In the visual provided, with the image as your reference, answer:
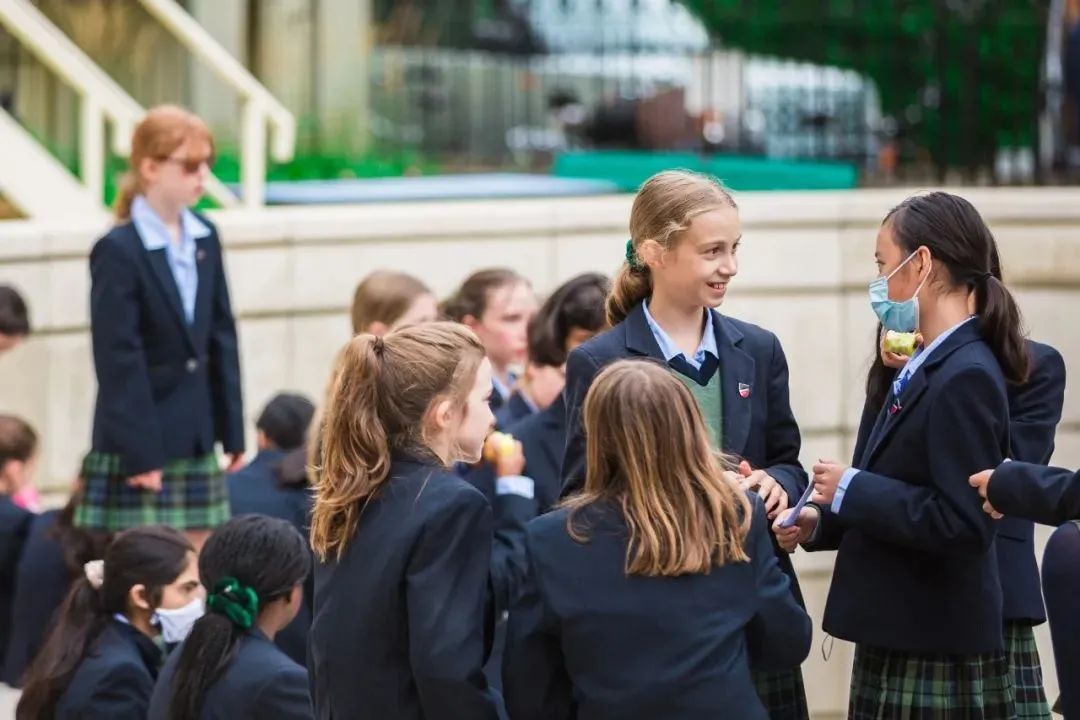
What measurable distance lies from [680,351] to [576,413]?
29 centimetres

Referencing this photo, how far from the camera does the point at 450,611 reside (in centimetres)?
386

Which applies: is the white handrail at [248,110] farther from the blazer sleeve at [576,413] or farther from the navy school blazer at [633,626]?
the navy school blazer at [633,626]

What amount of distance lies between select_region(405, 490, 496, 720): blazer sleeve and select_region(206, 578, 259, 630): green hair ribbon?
34.7 inches

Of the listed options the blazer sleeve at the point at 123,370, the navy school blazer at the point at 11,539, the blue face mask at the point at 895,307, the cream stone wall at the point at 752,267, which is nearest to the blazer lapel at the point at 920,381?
the blue face mask at the point at 895,307

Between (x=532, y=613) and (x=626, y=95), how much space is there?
741 cm

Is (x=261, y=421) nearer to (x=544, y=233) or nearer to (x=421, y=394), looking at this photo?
(x=544, y=233)

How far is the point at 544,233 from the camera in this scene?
9.14 meters

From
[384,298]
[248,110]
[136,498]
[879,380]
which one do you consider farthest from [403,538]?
[248,110]

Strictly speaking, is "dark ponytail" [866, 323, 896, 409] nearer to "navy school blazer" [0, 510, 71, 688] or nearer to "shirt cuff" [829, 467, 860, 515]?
"shirt cuff" [829, 467, 860, 515]

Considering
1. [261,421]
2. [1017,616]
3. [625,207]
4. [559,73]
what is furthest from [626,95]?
[1017,616]

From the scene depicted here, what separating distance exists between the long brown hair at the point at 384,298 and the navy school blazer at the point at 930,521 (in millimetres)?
2225

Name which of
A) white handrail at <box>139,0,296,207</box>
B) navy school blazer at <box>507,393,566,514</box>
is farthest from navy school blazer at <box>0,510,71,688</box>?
white handrail at <box>139,0,296,207</box>

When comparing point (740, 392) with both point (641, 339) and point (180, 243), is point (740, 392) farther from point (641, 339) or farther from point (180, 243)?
point (180, 243)

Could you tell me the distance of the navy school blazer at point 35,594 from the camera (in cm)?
650
